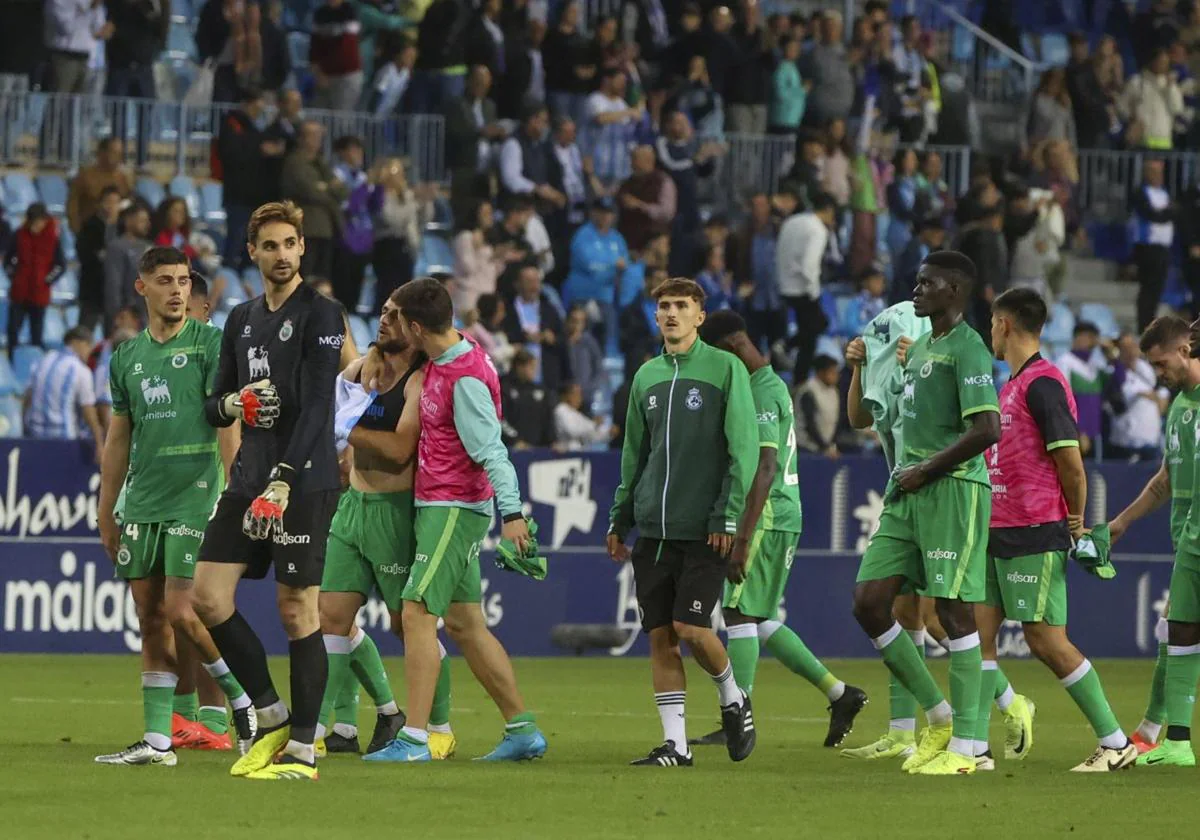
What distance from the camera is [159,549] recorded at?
36.7 feet

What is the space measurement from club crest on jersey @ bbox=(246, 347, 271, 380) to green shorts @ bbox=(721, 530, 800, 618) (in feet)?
11.5

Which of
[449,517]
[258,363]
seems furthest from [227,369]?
[449,517]

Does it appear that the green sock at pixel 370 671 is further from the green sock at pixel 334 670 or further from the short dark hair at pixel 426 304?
the short dark hair at pixel 426 304

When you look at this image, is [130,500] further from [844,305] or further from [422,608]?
[844,305]

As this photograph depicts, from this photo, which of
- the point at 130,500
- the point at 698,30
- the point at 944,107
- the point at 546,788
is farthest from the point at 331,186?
the point at 546,788

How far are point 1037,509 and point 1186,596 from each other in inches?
33.7

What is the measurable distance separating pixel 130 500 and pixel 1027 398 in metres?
4.43

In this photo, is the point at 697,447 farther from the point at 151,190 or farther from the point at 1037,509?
the point at 151,190

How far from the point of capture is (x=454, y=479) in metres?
11.2

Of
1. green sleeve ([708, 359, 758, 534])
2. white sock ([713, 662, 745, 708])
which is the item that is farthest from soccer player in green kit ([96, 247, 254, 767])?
green sleeve ([708, 359, 758, 534])

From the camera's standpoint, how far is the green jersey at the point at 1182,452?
11.9 m

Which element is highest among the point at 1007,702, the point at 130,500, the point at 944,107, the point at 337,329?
the point at 944,107

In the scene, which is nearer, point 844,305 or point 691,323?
point 691,323

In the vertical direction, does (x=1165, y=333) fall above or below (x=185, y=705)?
above
